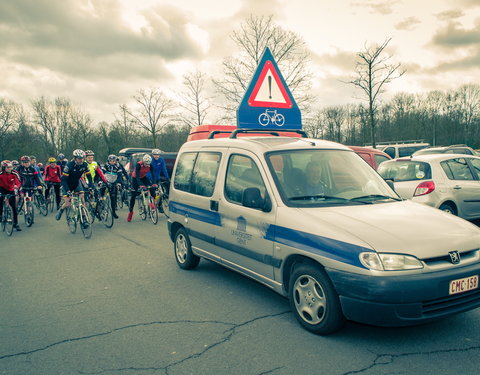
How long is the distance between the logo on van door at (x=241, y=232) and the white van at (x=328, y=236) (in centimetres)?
1

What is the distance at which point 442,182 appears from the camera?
26.3ft

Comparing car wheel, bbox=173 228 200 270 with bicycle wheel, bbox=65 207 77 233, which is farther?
bicycle wheel, bbox=65 207 77 233

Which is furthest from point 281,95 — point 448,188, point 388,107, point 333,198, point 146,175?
point 388,107

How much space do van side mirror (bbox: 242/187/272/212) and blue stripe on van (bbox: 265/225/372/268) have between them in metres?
0.22

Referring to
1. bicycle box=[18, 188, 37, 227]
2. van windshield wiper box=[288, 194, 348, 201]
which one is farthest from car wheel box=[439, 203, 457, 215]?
bicycle box=[18, 188, 37, 227]

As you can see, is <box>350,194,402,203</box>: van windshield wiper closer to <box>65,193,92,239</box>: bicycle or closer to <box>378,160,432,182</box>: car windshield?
<box>378,160,432,182</box>: car windshield

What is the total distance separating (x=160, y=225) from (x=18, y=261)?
4369 millimetres

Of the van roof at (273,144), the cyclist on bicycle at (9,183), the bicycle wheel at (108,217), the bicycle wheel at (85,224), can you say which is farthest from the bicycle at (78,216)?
the van roof at (273,144)

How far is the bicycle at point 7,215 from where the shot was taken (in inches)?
443

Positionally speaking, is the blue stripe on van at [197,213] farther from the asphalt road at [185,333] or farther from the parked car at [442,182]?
the parked car at [442,182]

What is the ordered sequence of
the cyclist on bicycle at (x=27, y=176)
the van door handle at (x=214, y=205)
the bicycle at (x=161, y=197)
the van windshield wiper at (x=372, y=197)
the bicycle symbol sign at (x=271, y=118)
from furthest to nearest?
the cyclist on bicycle at (x=27, y=176), the bicycle at (x=161, y=197), the bicycle symbol sign at (x=271, y=118), the van door handle at (x=214, y=205), the van windshield wiper at (x=372, y=197)

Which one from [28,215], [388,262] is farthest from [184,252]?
[28,215]

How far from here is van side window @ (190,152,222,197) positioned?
5465mm

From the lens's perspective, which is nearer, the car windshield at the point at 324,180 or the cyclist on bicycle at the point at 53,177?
the car windshield at the point at 324,180
